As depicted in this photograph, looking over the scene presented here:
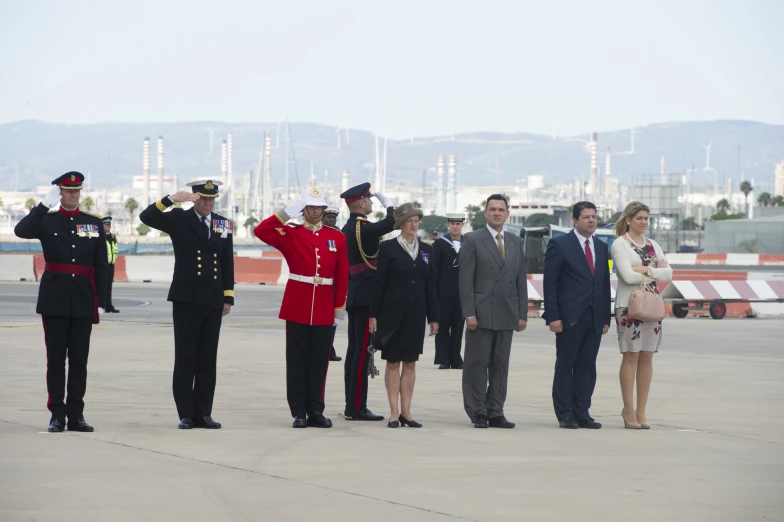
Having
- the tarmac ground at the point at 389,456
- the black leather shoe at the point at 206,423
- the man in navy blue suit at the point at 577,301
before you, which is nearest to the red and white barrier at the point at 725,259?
the tarmac ground at the point at 389,456

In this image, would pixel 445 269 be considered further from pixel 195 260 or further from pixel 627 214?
pixel 195 260

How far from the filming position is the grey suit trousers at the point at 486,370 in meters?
10.5

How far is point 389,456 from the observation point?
8.72 meters

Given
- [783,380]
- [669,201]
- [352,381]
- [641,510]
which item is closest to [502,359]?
[352,381]

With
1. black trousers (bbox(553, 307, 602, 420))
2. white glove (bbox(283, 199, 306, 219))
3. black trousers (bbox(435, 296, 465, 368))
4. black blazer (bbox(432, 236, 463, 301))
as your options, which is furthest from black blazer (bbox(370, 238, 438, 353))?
black blazer (bbox(432, 236, 463, 301))

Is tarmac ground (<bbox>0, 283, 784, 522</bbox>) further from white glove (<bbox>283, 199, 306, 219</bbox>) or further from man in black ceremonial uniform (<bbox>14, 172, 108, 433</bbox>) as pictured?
white glove (<bbox>283, 199, 306, 219</bbox>)

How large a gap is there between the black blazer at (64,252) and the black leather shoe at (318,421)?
1.92 m

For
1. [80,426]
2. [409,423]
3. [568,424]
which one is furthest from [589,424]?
[80,426]

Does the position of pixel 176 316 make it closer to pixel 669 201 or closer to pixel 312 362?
pixel 312 362

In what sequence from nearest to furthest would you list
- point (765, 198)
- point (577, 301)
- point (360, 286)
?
point (577, 301), point (360, 286), point (765, 198)

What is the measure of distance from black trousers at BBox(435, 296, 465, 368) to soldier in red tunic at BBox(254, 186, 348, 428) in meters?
5.45

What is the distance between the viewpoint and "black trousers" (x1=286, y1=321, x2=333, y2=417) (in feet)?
33.7

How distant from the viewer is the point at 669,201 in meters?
61.6

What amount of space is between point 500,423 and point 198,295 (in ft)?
8.87
